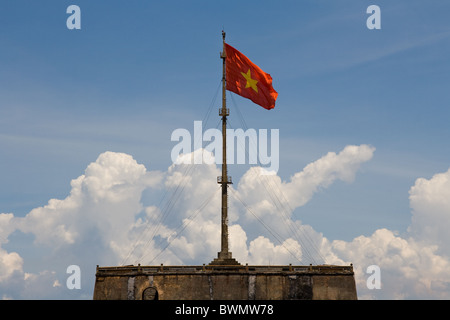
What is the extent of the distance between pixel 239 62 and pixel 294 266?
17.2 metres

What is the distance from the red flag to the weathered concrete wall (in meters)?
14.3

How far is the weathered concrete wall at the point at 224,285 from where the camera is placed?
43.2m

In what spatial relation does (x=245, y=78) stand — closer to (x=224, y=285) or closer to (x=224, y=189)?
(x=224, y=189)

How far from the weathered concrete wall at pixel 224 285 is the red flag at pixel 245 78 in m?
14.3

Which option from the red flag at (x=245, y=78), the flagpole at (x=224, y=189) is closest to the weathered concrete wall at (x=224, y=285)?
the flagpole at (x=224, y=189)

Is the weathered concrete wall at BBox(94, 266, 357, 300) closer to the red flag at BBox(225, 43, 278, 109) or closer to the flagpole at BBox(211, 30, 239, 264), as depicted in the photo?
the flagpole at BBox(211, 30, 239, 264)

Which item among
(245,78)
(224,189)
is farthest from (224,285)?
(245,78)

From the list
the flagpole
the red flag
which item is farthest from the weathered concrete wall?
the red flag

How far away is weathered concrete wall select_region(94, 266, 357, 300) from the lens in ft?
142

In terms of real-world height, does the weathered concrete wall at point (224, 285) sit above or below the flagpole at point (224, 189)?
below

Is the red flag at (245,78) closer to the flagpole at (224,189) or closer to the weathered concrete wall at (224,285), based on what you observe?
the flagpole at (224,189)
